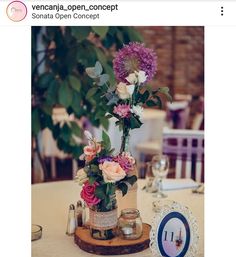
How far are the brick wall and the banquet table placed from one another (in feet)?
10.2

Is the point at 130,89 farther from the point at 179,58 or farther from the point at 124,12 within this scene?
the point at 179,58

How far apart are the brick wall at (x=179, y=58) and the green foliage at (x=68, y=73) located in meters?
2.63

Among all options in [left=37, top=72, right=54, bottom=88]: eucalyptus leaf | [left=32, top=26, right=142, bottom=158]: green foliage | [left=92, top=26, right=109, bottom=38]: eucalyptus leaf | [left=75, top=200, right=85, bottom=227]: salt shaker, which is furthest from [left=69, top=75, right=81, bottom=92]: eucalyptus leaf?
[left=75, top=200, right=85, bottom=227]: salt shaker

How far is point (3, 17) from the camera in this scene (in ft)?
3.05

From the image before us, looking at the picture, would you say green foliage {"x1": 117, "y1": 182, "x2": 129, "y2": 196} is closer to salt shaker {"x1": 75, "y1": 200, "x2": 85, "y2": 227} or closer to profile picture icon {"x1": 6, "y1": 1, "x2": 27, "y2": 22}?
salt shaker {"x1": 75, "y1": 200, "x2": 85, "y2": 227}

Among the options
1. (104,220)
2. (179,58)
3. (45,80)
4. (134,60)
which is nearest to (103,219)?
(104,220)

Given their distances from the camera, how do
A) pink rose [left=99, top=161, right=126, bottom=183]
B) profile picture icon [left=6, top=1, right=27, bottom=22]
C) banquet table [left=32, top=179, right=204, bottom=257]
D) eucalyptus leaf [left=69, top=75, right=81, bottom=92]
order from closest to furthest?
1. profile picture icon [left=6, top=1, right=27, bottom=22]
2. pink rose [left=99, top=161, right=126, bottom=183]
3. banquet table [left=32, top=179, right=204, bottom=257]
4. eucalyptus leaf [left=69, top=75, right=81, bottom=92]

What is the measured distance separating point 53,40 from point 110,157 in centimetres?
116

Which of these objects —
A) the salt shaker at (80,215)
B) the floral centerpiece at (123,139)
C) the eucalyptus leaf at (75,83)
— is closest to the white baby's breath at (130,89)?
the floral centerpiece at (123,139)

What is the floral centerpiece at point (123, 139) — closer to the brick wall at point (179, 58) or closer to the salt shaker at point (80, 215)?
the salt shaker at point (80, 215)

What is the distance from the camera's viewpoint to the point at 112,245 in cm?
114

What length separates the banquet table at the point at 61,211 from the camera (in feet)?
3.89

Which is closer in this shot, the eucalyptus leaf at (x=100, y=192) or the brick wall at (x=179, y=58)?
the eucalyptus leaf at (x=100, y=192)

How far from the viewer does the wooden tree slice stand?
1.14m
